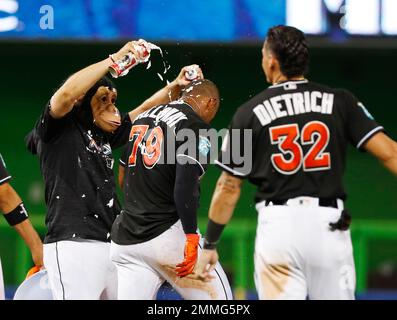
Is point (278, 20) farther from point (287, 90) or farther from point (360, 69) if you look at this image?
point (287, 90)

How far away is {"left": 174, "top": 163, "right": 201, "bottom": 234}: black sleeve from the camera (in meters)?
6.01

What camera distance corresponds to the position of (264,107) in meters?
5.31

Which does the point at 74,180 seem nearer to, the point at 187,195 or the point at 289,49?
the point at 187,195

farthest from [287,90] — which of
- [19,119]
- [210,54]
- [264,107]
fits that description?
[19,119]

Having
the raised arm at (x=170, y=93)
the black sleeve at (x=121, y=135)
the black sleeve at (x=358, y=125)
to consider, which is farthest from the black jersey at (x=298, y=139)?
the raised arm at (x=170, y=93)

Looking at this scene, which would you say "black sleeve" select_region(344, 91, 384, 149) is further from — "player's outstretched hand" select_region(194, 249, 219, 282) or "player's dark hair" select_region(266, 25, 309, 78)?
"player's outstretched hand" select_region(194, 249, 219, 282)

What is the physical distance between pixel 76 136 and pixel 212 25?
4.17 m

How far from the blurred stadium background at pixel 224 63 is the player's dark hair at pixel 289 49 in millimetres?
3545

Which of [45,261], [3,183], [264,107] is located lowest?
[45,261]

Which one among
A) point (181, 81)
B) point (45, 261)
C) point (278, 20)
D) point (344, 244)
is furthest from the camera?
point (278, 20)

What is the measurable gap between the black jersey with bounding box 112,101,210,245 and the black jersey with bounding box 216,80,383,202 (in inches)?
32.0

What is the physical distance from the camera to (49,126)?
629cm

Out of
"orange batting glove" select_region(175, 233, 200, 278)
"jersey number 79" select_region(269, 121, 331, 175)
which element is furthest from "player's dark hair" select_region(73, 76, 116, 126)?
"jersey number 79" select_region(269, 121, 331, 175)

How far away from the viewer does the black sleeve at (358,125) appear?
17.5 ft
